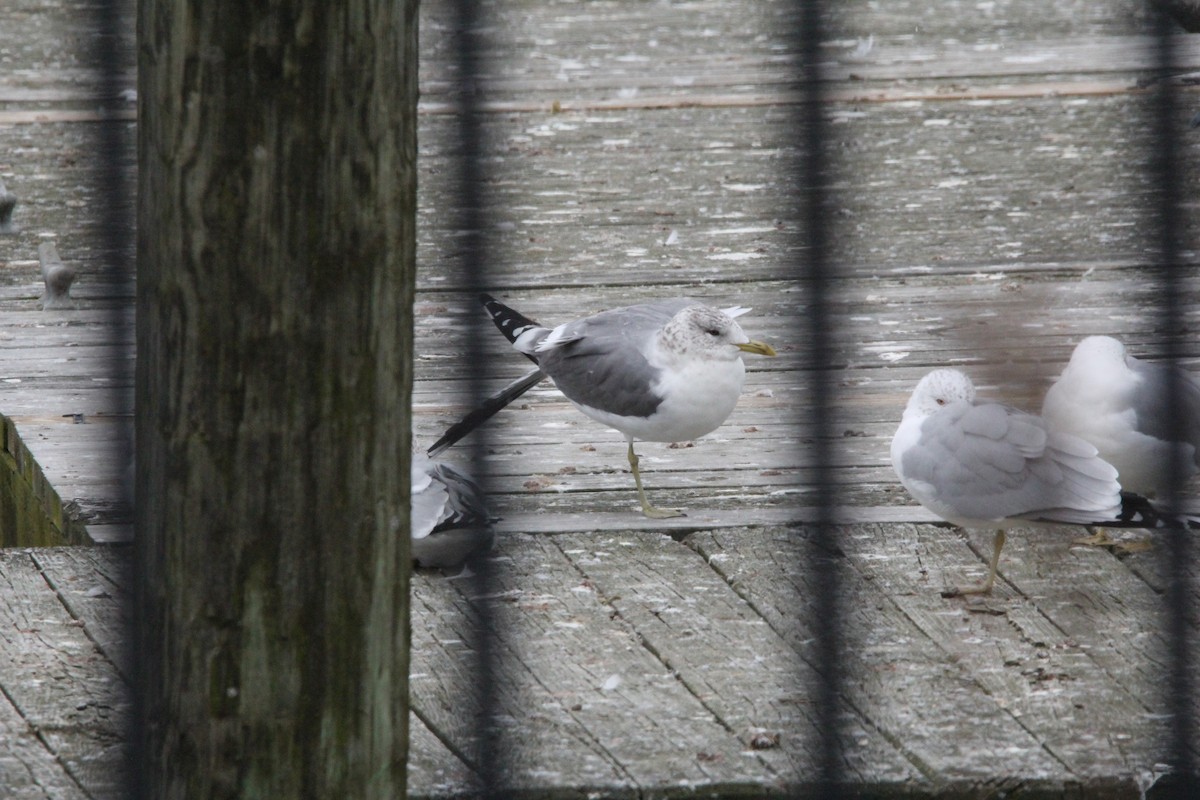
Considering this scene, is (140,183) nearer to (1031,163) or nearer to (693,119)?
(1031,163)

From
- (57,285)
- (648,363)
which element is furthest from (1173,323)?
(57,285)

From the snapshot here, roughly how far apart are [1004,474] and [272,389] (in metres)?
1.96

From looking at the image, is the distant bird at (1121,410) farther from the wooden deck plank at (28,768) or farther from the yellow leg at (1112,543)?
the wooden deck plank at (28,768)

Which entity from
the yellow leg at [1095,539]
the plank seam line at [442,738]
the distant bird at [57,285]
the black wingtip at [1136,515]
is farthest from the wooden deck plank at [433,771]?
the distant bird at [57,285]

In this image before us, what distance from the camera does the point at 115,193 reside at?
1.54m

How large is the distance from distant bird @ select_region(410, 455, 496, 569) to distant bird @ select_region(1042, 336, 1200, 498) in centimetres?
116

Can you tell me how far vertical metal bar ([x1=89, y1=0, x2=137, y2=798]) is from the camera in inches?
59.3

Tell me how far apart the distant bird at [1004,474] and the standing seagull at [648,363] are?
0.64 meters

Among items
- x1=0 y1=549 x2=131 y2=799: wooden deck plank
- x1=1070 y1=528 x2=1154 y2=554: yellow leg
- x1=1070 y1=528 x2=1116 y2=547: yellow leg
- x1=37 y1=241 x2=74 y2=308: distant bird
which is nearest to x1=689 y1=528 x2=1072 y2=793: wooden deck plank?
x1=1070 y1=528 x2=1154 y2=554: yellow leg

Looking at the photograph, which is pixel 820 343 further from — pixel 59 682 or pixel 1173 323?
pixel 59 682

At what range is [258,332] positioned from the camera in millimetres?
1457

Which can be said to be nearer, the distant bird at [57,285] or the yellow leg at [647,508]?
the yellow leg at [647,508]

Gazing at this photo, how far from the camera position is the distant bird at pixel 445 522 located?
3037mm

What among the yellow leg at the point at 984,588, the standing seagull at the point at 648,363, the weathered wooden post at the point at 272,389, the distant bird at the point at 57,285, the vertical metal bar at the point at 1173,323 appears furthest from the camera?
the distant bird at the point at 57,285
